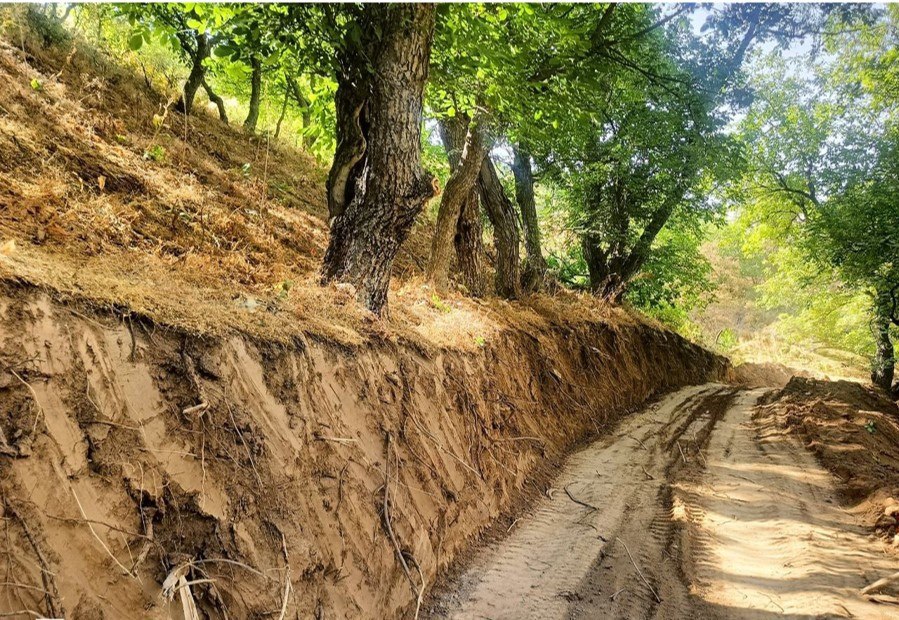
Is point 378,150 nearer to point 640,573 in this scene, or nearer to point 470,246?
point 470,246

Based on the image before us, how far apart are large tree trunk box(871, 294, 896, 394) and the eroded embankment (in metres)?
14.2

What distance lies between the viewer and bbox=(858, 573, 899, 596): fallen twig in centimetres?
382

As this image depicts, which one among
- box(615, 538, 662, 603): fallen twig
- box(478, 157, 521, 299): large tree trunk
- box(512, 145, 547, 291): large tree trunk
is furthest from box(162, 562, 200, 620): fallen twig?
box(512, 145, 547, 291): large tree trunk

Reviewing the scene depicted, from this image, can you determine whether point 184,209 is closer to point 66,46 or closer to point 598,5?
point 66,46

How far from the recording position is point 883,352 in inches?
604

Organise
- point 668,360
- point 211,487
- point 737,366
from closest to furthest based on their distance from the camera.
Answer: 1. point 211,487
2. point 668,360
3. point 737,366

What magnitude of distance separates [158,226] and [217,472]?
343 centimetres

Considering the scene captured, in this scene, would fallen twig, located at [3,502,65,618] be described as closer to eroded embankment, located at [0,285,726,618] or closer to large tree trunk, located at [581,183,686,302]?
eroded embankment, located at [0,285,726,618]

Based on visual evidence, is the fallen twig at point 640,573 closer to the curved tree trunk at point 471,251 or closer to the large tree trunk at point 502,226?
the curved tree trunk at point 471,251

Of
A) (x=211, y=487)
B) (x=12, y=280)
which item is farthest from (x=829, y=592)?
(x=12, y=280)

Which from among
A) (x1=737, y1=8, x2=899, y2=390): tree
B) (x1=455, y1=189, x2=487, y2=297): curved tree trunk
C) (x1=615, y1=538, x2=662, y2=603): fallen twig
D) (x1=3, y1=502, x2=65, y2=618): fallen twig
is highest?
(x1=737, y1=8, x2=899, y2=390): tree

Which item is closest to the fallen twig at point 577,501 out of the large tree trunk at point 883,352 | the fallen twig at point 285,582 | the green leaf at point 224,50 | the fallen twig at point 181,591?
the fallen twig at point 285,582

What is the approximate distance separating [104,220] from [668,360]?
50.1 feet

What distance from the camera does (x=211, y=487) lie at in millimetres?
2682
